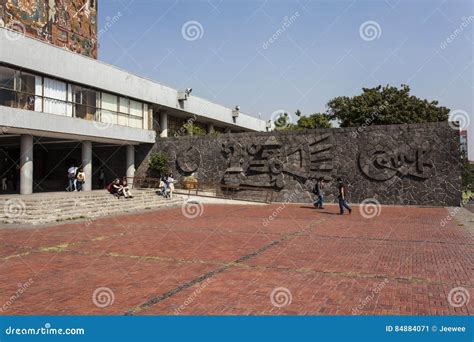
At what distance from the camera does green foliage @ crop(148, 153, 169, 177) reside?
26.5 m

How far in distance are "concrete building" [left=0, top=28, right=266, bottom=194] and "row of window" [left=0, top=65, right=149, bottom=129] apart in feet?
0.15

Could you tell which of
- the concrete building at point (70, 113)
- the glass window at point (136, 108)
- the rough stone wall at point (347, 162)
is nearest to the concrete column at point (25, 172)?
the concrete building at point (70, 113)

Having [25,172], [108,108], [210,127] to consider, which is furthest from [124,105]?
[210,127]

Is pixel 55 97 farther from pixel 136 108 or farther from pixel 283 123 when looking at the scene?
pixel 283 123

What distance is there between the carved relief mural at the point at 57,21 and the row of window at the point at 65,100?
8771mm

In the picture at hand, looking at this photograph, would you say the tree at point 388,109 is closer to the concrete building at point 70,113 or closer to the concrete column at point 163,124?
the concrete building at point 70,113

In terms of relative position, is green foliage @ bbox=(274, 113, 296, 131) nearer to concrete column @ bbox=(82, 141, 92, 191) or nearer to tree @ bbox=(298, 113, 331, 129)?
tree @ bbox=(298, 113, 331, 129)

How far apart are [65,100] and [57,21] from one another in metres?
16.3

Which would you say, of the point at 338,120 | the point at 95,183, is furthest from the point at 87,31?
the point at 338,120

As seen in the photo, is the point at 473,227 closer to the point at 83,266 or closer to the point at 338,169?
the point at 338,169

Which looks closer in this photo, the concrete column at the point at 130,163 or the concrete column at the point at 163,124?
the concrete column at the point at 130,163

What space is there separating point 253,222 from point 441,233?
6001mm

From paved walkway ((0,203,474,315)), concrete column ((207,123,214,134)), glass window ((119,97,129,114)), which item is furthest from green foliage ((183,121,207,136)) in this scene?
paved walkway ((0,203,474,315))

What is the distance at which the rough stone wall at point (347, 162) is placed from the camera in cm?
1991
